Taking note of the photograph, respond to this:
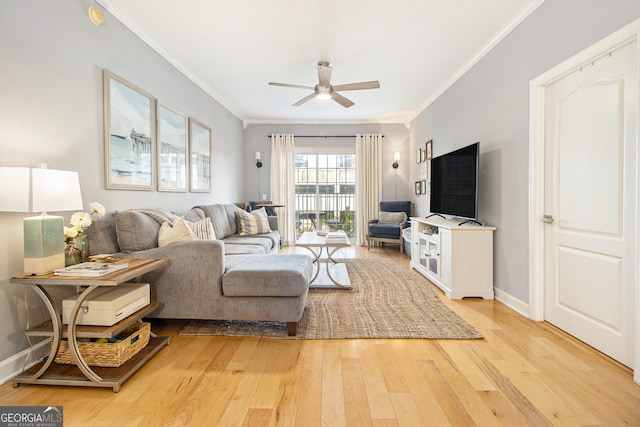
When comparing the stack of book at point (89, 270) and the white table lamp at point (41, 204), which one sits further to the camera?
the stack of book at point (89, 270)

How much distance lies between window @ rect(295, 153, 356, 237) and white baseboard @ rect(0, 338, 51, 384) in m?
4.80

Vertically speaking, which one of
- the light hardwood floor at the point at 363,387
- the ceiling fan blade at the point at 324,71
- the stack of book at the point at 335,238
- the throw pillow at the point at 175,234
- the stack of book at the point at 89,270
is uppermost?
the ceiling fan blade at the point at 324,71

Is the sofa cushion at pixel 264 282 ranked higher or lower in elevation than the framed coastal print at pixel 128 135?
lower

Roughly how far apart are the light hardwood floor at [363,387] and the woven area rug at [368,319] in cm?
12

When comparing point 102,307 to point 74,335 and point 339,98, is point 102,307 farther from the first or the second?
point 339,98

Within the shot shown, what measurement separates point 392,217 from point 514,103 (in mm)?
3277

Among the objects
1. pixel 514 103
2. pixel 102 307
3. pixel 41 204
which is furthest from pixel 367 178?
pixel 41 204

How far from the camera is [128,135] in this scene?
8.86ft

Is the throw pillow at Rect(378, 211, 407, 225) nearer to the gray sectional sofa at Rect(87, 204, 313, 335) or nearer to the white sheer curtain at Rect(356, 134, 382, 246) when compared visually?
the white sheer curtain at Rect(356, 134, 382, 246)

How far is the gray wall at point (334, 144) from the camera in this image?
6320 millimetres

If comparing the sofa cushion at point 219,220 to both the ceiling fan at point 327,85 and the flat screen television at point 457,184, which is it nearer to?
the ceiling fan at point 327,85

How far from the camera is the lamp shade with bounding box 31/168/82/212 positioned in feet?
4.95

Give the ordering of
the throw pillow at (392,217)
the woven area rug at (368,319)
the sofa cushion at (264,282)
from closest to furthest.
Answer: the sofa cushion at (264,282)
the woven area rug at (368,319)
the throw pillow at (392,217)

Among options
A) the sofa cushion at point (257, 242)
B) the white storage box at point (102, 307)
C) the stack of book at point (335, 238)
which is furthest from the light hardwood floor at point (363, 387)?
the sofa cushion at point (257, 242)
